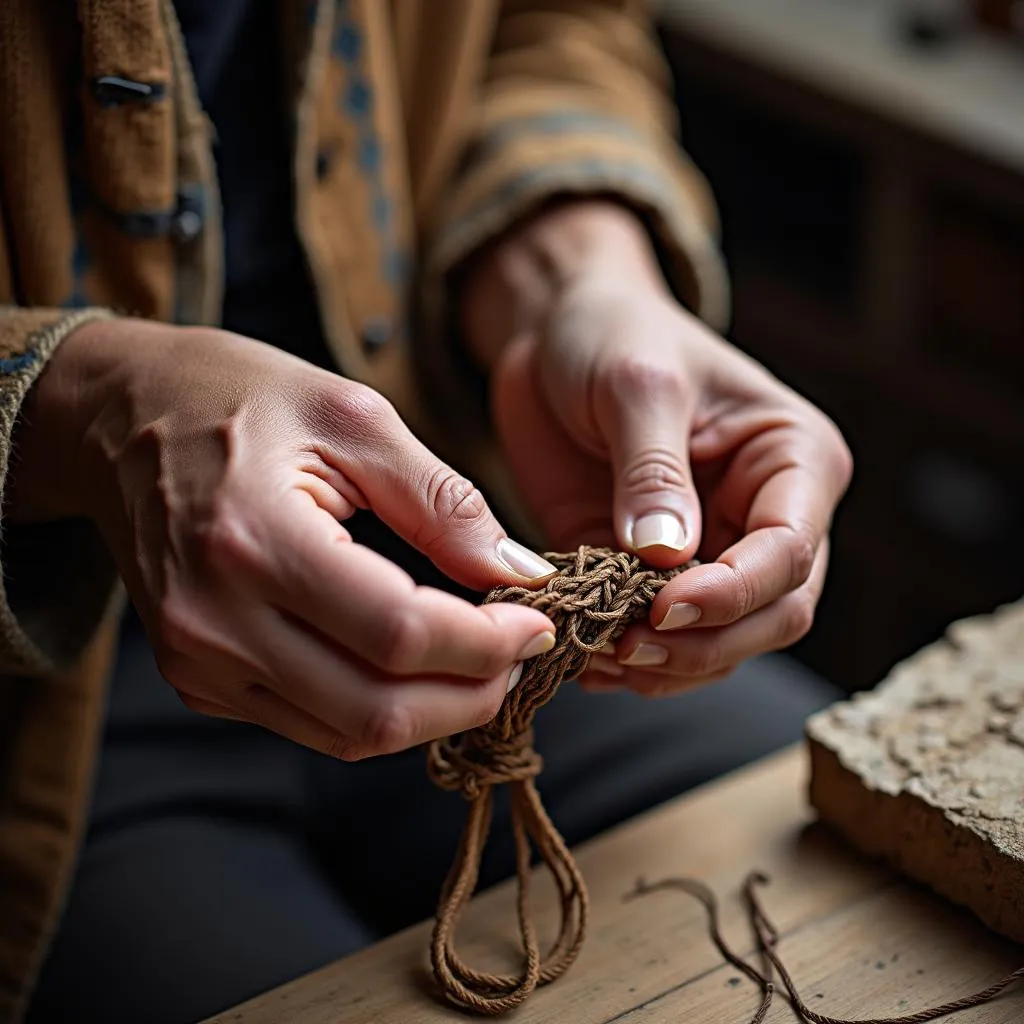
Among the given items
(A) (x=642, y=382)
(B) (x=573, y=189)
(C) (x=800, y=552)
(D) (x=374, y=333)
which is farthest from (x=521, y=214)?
(C) (x=800, y=552)

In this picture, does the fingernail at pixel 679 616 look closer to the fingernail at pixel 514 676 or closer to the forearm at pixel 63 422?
the fingernail at pixel 514 676

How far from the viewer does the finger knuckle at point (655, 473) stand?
73 cm

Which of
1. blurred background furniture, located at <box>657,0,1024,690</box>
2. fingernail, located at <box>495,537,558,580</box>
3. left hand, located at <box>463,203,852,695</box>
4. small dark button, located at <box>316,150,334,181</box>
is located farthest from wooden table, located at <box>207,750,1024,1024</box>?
blurred background furniture, located at <box>657,0,1024,690</box>

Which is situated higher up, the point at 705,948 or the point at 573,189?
the point at 573,189

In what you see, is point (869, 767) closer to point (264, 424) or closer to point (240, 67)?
point (264, 424)

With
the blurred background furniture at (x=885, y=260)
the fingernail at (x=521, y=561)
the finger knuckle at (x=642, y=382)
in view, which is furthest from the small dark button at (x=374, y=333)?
the blurred background furniture at (x=885, y=260)

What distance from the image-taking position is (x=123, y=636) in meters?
0.97

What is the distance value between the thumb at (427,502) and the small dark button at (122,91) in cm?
28

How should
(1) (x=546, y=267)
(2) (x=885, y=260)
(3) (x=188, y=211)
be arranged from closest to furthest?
(3) (x=188, y=211), (1) (x=546, y=267), (2) (x=885, y=260)

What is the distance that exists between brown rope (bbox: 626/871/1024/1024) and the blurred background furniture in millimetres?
901

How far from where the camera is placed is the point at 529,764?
71 centimetres

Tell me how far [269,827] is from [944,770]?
0.46m

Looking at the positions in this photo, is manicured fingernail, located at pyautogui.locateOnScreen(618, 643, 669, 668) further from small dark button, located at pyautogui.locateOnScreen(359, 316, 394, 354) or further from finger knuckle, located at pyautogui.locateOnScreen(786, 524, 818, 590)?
small dark button, located at pyautogui.locateOnScreen(359, 316, 394, 354)

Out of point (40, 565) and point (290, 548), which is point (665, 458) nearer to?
point (290, 548)
